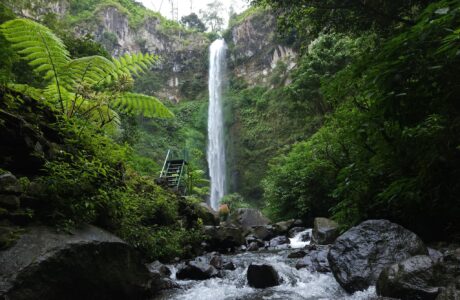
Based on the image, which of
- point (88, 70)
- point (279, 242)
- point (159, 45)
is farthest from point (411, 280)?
point (159, 45)

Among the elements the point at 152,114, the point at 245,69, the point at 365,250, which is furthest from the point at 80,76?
the point at 245,69

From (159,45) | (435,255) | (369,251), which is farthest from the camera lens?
(159,45)

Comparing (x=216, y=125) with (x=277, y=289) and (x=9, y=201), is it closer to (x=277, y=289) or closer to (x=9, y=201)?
(x=277, y=289)

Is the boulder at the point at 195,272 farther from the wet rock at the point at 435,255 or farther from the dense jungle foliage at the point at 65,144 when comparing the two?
the wet rock at the point at 435,255

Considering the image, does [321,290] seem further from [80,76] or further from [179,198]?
[179,198]

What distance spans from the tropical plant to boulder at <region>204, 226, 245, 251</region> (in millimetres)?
4306

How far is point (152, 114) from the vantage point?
18.0 feet

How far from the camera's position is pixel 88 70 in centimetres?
450

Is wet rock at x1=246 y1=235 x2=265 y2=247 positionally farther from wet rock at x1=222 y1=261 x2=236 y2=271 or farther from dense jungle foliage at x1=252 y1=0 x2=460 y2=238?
dense jungle foliage at x1=252 y1=0 x2=460 y2=238

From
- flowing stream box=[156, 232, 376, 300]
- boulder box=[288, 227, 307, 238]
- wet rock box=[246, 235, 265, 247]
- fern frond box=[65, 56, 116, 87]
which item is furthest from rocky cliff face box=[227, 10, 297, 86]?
flowing stream box=[156, 232, 376, 300]

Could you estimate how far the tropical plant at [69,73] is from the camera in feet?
13.2

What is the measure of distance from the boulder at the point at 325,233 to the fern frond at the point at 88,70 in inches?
245

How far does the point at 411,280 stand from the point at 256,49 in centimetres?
3075

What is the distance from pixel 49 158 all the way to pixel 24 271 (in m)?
1.31
